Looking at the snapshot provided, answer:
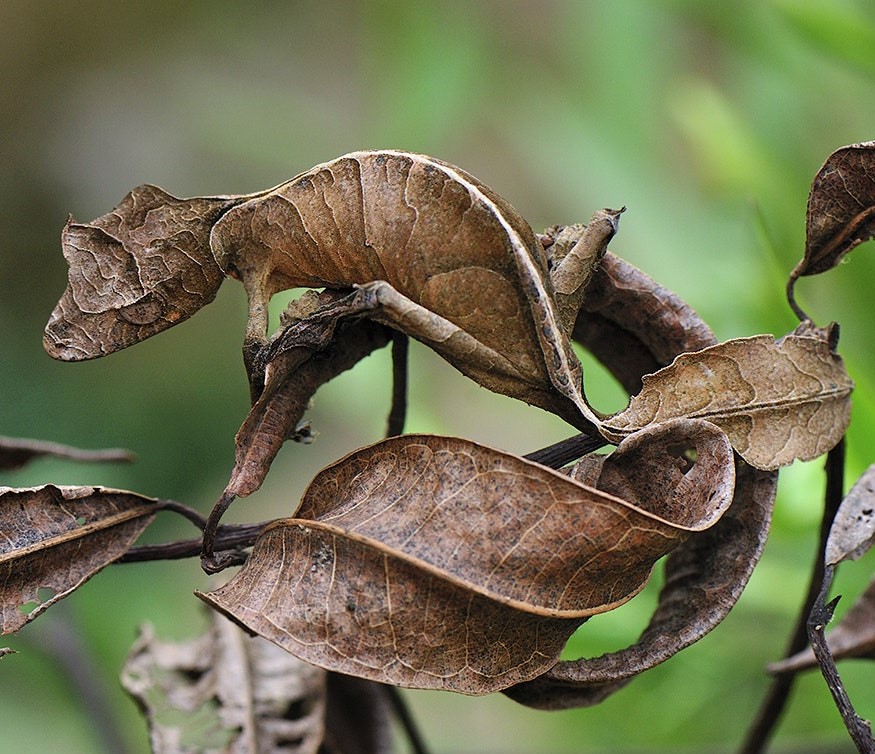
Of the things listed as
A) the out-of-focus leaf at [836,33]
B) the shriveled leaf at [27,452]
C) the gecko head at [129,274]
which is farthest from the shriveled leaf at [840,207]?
the out-of-focus leaf at [836,33]

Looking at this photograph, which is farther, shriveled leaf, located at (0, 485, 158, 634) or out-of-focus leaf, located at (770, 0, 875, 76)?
out-of-focus leaf, located at (770, 0, 875, 76)

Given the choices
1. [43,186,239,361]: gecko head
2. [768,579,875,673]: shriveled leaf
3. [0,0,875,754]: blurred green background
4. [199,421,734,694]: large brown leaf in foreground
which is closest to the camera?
[199,421,734,694]: large brown leaf in foreground

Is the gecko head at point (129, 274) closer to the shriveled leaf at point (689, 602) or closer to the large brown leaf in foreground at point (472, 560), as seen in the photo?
the large brown leaf in foreground at point (472, 560)

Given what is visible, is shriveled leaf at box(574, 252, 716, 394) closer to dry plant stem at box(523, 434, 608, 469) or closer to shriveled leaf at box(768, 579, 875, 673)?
dry plant stem at box(523, 434, 608, 469)

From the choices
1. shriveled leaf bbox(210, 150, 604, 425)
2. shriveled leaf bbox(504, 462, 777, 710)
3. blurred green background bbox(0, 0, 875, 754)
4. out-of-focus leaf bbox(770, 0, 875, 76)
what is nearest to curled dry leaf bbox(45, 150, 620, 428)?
shriveled leaf bbox(210, 150, 604, 425)

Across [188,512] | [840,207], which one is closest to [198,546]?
[188,512]

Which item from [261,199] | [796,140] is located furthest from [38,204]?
[261,199]
